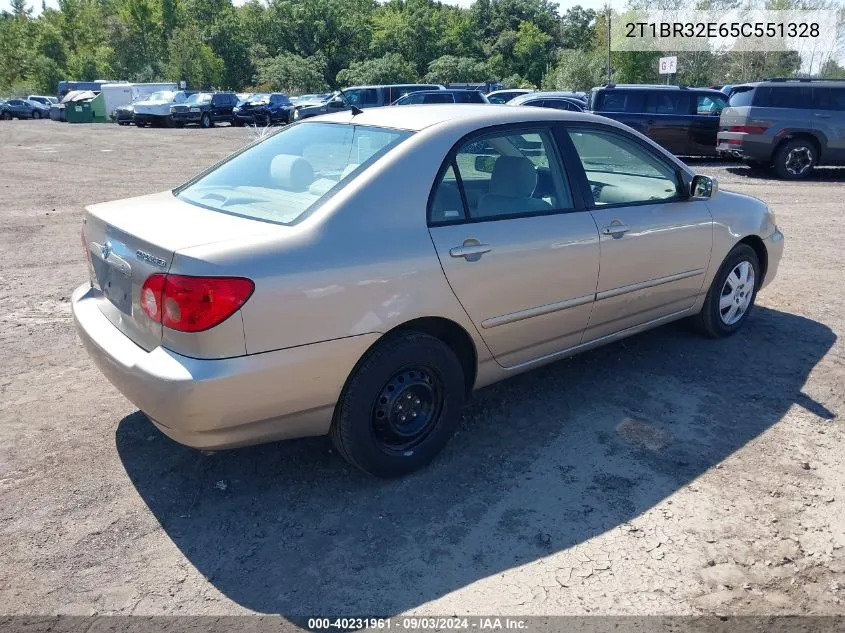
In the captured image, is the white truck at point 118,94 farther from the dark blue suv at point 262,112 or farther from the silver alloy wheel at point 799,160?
the silver alloy wheel at point 799,160

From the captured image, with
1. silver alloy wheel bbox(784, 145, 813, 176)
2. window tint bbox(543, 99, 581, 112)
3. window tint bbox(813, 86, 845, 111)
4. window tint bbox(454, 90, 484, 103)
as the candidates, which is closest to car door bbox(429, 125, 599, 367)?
silver alloy wheel bbox(784, 145, 813, 176)

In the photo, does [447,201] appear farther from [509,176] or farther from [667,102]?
[667,102]

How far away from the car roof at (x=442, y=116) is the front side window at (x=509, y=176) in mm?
94

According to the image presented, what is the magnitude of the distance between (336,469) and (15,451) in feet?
5.49

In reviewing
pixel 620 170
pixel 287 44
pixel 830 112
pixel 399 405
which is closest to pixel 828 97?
pixel 830 112

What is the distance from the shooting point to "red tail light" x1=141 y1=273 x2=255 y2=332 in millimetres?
2771

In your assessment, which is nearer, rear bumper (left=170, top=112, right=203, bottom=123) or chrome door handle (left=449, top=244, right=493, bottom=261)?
chrome door handle (left=449, top=244, right=493, bottom=261)

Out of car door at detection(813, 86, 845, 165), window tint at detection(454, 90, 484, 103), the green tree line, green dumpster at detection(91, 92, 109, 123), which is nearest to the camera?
car door at detection(813, 86, 845, 165)

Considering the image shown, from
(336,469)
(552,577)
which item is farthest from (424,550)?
(336,469)

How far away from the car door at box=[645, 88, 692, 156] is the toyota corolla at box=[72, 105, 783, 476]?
12.6 m

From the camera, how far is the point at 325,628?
2.56 meters

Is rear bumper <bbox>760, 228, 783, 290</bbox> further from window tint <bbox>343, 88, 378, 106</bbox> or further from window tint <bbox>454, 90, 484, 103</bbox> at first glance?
window tint <bbox>343, 88, 378, 106</bbox>

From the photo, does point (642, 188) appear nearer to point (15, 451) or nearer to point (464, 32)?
point (15, 451)

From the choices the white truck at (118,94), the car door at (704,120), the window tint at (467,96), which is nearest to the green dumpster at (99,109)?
the white truck at (118,94)
